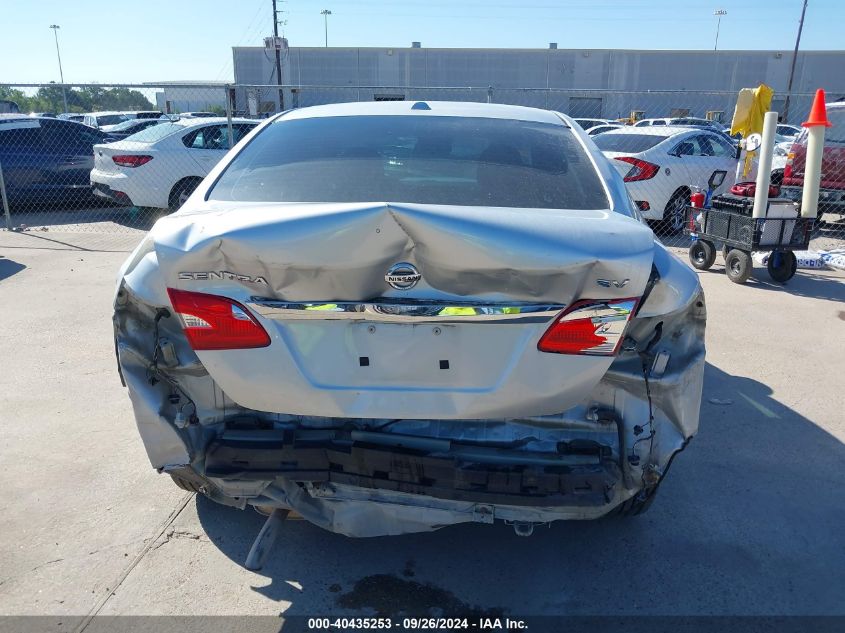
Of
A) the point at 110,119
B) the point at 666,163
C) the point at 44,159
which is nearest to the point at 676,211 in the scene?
the point at 666,163

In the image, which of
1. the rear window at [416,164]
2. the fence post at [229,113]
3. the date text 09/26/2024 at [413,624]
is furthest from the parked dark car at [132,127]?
the date text 09/26/2024 at [413,624]

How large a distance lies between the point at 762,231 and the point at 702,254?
1223mm

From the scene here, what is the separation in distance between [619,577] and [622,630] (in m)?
0.31

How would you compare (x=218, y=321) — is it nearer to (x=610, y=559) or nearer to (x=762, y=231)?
(x=610, y=559)

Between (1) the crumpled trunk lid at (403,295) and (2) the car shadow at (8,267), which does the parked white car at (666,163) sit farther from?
(1) the crumpled trunk lid at (403,295)

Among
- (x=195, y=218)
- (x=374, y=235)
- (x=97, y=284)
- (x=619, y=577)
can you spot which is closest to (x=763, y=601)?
(x=619, y=577)

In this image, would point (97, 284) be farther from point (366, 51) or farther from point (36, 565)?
point (366, 51)

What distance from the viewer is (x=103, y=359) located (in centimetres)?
512

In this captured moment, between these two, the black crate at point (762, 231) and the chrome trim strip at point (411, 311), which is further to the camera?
the black crate at point (762, 231)

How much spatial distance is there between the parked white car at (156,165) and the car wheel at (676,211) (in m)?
6.73

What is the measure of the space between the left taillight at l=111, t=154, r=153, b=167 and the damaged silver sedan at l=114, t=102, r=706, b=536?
8391mm

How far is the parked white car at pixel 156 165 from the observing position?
1030cm

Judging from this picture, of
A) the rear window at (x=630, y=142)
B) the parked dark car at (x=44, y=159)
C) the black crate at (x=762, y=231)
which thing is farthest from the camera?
the parked dark car at (x=44, y=159)

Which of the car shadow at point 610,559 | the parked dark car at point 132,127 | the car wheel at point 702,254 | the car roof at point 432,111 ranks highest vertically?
the car roof at point 432,111
